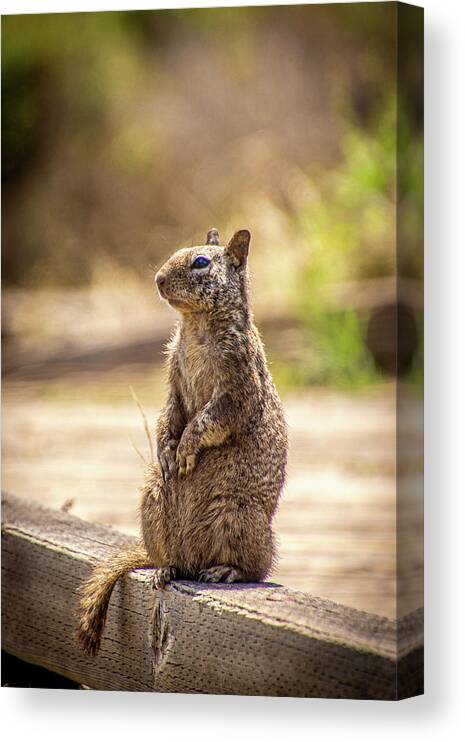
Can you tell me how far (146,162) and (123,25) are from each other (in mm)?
862

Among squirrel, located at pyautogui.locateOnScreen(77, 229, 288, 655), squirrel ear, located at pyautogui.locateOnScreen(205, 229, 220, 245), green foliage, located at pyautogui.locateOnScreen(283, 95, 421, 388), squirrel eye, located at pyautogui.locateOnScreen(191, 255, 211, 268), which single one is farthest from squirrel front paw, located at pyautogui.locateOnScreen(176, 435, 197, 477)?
green foliage, located at pyautogui.locateOnScreen(283, 95, 421, 388)

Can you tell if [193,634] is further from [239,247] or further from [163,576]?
[239,247]

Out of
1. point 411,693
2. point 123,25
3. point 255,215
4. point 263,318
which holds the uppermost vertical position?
point 123,25

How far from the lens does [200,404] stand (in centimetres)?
481

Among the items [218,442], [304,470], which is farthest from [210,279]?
[304,470]

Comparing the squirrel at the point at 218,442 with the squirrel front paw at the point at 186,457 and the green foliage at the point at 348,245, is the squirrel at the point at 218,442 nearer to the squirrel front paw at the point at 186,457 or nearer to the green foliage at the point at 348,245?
the squirrel front paw at the point at 186,457

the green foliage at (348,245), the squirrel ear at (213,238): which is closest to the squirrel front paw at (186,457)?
the squirrel ear at (213,238)

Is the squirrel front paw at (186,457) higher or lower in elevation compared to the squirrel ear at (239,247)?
lower

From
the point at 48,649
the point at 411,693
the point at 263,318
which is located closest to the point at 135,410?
the point at 263,318

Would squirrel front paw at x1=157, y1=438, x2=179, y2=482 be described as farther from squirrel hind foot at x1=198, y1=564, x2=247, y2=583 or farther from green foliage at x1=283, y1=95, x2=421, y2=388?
green foliage at x1=283, y1=95, x2=421, y2=388

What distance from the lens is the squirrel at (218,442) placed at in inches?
186

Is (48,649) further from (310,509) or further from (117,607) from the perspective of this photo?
(310,509)

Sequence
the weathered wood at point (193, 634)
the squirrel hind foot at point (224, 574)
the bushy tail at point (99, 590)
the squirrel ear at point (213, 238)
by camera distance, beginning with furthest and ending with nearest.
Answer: the bushy tail at point (99, 590) < the squirrel ear at point (213, 238) < the squirrel hind foot at point (224, 574) < the weathered wood at point (193, 634)

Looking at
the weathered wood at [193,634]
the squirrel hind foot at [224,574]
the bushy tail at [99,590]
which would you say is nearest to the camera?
the weathered wood at [193,634]
